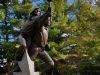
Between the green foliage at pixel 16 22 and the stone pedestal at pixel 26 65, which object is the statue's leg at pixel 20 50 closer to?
the stone pedestal at pixel 26 65

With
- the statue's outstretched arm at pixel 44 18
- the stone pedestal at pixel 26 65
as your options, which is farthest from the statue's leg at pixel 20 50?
the statue's outstretched arm at pixel 44 18

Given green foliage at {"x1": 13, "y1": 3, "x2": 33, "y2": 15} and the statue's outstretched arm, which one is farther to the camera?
green foliage at {"x1": 13, "y1": 3, "x2": 33, "y2": 15}

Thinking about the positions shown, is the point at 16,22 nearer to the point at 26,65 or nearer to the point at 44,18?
the point at 44,18

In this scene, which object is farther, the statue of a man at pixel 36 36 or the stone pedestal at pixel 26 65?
the statue of a man at pixel 36 36

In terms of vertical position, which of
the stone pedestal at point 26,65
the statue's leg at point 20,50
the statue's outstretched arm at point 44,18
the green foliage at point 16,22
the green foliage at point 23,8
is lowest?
the green foliage at point 16,22

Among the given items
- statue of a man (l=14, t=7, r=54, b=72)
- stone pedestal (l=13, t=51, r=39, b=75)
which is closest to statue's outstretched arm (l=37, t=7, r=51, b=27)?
statue of a man (l=14, t=7, r=54, b=72)

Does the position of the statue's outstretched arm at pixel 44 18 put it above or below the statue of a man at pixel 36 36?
above

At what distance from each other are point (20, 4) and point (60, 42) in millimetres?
3879

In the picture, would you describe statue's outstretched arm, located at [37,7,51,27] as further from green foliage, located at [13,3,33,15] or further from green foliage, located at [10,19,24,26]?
green foliage, located at [13,3,33,15]

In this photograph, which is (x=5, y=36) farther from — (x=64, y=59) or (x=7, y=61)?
Result: (x=64, y=59)

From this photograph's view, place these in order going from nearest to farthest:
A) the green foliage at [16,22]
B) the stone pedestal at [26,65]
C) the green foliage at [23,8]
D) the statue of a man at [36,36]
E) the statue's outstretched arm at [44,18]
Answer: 1. the stone pedestal at [26,65]
2. the statue's outstretched arm at [44,18]
3. the statue of a man at [36,36]
4. the green foliage at [16,22]
5. the green foliage at [23,8]

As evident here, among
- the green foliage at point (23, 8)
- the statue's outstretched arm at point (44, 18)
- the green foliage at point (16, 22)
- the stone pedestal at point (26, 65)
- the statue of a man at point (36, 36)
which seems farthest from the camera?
the green foliage at point (23, 8)

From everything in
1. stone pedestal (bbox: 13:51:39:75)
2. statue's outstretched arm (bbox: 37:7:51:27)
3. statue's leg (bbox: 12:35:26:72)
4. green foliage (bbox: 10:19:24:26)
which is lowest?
green foliage (bbox: 10:19:24:26)

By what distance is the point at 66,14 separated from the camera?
27234 millimetres
